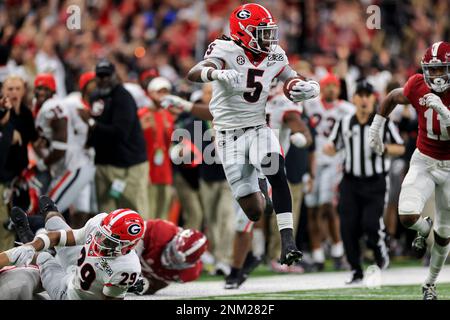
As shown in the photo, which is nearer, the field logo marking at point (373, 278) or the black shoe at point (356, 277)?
the field logo marking at point (373, 278)

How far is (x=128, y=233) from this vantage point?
6676 mm

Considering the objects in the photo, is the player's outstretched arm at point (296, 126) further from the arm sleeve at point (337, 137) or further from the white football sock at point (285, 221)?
the white football sock at point (285, 221)

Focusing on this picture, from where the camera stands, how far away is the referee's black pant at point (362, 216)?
944 cm

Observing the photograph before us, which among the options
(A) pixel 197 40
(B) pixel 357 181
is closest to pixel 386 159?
(B) pixel 357 181

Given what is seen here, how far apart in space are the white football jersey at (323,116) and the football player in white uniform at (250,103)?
3805mm

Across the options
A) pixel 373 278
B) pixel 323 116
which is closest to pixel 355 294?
pixel 373 278

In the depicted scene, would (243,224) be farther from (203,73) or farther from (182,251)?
(203,73)

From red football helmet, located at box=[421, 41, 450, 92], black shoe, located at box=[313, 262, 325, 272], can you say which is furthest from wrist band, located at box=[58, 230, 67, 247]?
black shoe, located at box=[313, 262, 325, 272]

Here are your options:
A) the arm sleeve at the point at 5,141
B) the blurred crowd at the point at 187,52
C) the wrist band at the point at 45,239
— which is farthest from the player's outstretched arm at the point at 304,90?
the blurred crowd at the point at 187,52

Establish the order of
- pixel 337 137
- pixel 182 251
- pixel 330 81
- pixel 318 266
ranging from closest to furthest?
pixel 182 251 → pixel 337 137 → pixel 318 266 → pixel 330 81

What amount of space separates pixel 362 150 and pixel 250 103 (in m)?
2.24

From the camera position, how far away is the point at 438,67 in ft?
24.2

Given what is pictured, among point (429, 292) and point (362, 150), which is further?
point (362, 150)

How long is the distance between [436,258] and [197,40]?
364 inches
